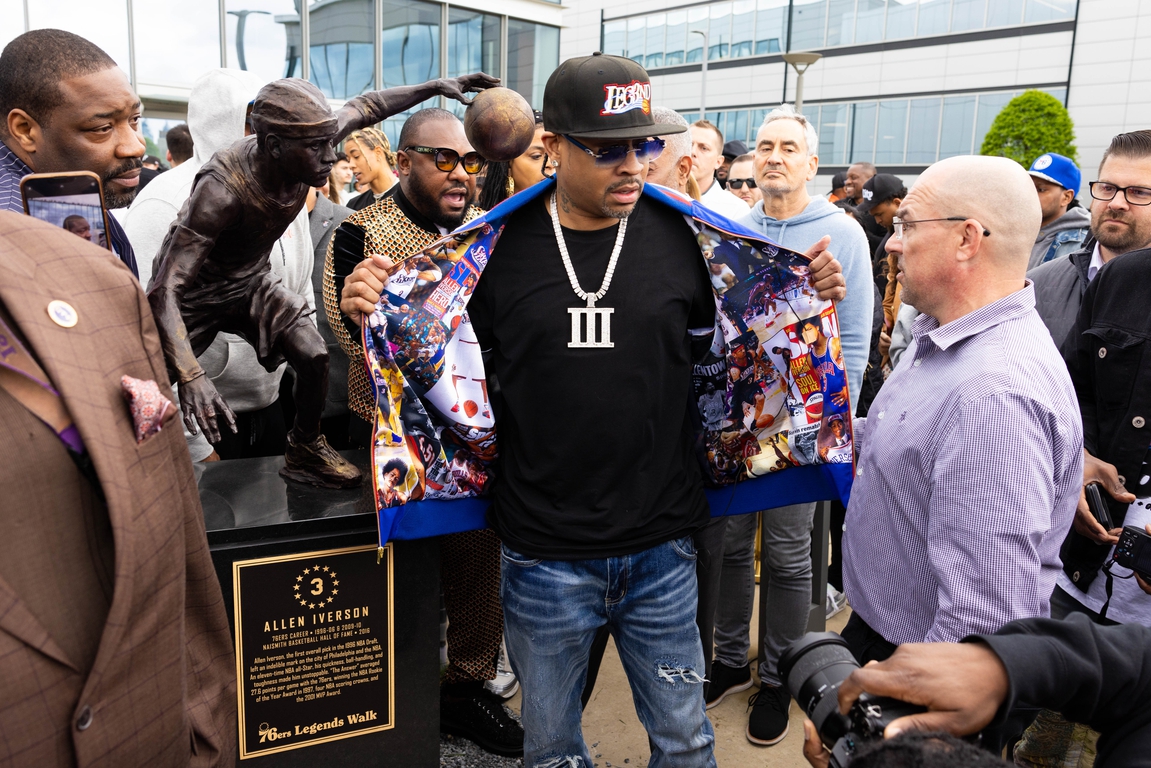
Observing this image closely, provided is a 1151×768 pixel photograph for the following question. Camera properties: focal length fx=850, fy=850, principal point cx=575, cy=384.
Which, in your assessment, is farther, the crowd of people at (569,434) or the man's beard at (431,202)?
the man's beard at (431,202)

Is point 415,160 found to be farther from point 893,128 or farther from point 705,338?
point 893,128

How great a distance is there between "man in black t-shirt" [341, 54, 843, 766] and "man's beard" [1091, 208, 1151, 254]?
6.40ft

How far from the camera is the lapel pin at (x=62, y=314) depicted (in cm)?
122

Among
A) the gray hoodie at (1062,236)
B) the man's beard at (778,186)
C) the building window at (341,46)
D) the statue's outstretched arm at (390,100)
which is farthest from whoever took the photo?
the building window at (341,46)

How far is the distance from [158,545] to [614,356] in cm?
123

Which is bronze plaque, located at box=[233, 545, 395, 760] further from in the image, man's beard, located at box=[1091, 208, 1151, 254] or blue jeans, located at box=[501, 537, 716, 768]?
man's beard, located at box=[1091, 208, 1151, 254]

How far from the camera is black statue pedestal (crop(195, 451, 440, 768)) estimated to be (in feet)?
8.68

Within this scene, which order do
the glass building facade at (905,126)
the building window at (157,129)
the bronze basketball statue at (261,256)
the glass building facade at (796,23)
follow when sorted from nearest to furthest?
the bronze basketball statue at (261,256)
the building window at (157,129)
the glass building facade at (796,23)
the glass building facade at (905,126)

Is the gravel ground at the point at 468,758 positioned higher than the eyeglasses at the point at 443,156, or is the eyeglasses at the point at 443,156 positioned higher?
the eyeglasses at the point at 443,156

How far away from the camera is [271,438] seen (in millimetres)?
3855

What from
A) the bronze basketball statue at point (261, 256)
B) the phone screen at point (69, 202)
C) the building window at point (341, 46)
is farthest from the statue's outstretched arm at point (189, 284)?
the building window at point (341, 46)

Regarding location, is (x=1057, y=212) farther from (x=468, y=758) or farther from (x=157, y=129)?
(x=157, y=129)

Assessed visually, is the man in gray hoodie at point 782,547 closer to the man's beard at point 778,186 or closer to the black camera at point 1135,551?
the man's beard at point 778,186

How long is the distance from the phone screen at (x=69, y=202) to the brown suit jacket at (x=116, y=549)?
0.58 metres
